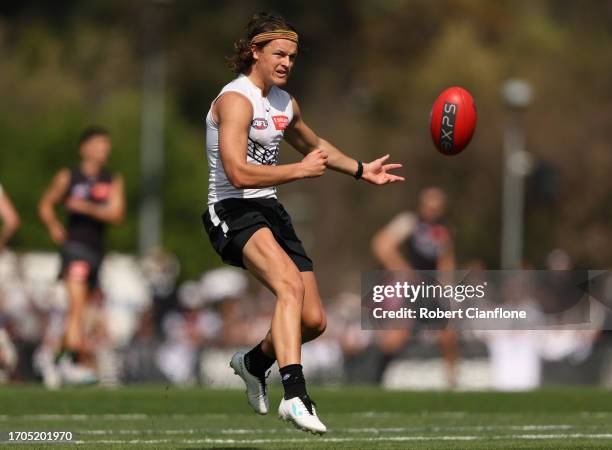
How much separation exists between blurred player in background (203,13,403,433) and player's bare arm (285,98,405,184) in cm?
1

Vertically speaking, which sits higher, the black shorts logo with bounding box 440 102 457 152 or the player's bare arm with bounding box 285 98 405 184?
the black shorts logo with bounding box 440 102 457 152

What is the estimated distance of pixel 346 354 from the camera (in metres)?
19.0

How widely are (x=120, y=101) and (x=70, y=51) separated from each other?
3.41 metres

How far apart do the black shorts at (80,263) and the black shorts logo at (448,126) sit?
16.5 feet

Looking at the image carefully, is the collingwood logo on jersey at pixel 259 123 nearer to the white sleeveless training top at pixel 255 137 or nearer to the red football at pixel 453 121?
the white sleeveless training top at pixel 255 137

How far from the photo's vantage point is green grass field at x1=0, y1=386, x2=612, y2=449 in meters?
9.08

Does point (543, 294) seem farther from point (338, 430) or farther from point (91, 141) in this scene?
point (338, 430)

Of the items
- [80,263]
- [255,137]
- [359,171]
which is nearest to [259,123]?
[255,137]

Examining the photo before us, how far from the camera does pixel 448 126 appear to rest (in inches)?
384

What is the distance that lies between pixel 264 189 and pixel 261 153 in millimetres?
218

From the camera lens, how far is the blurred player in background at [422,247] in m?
15.4

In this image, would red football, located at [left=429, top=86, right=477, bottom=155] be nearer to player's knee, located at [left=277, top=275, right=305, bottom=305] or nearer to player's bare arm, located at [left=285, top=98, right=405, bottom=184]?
player's bare arm, located at [left=285, top=98, right=405, bottom=184]

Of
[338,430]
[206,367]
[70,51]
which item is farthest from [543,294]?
[70,51]

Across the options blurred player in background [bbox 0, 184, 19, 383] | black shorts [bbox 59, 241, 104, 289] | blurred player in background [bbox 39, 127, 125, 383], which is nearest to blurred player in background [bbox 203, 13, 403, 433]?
blurred player in background [bbox 0, 184, 19, 383]
